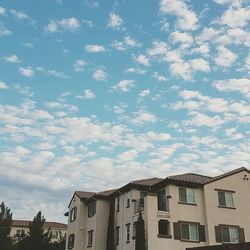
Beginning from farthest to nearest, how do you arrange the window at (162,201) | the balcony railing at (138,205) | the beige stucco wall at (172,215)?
the balcony railing at (138,205)
the window at (162,201)
the beige stucco wall at (172,215)

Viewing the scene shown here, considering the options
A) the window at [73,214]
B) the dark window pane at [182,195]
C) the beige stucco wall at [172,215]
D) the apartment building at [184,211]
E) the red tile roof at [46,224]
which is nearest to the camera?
the beige stucco wall at [172,215]

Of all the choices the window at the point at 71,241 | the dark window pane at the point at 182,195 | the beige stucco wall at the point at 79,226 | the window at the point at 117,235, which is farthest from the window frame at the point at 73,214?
the dark window pane at the point at 182,195

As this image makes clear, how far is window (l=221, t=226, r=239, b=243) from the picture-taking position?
3784 cm

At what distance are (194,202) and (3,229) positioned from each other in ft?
80.6

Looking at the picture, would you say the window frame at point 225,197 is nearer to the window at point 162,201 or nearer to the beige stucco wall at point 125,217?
the window at point 162,201

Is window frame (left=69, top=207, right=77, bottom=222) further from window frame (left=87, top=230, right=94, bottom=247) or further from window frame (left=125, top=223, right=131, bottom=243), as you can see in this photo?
window frame (left=125, top=223, right=131, bottom=243)

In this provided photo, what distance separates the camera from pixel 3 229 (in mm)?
49375

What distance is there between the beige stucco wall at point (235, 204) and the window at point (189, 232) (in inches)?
50.0

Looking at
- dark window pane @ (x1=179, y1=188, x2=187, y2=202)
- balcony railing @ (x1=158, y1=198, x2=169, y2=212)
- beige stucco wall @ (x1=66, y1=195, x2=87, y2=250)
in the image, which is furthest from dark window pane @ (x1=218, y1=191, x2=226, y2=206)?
beige stucco wall @ (x1=66, y1=195, x2=87, y2=250)

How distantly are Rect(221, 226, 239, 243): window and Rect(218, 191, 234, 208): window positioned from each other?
2235 millimetres

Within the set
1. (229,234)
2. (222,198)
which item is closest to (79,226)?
(222,198)

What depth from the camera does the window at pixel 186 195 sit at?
38.5m

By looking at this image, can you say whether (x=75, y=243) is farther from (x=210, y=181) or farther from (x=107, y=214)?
(x=210, y=181)

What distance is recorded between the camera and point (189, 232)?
37.4 metres
